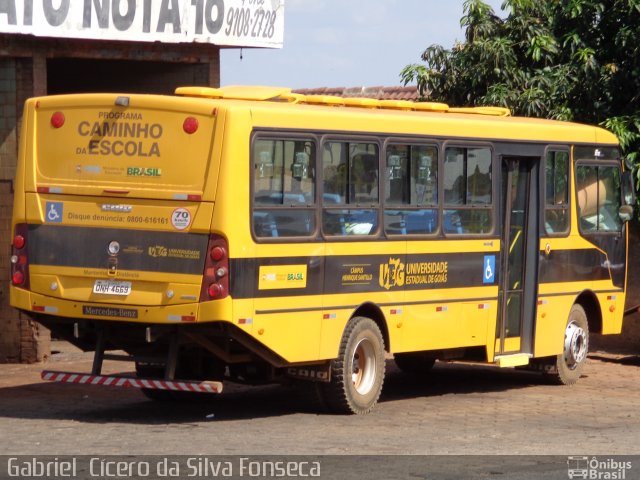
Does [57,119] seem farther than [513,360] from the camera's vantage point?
No

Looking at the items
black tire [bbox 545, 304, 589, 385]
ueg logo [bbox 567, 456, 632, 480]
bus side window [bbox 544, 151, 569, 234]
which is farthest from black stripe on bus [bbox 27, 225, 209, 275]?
black tire [bbox 545, 304, 589, 385]

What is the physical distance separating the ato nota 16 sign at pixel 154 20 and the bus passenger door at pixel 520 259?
448 cm

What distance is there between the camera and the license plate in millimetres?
11930

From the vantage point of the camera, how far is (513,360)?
15.1 metres

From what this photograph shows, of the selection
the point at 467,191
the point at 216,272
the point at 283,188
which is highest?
the point at 283,188

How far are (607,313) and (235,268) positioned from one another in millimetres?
6311

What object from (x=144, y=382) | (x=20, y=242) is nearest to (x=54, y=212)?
(x=20, y=242)

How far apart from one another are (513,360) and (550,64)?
678 cm

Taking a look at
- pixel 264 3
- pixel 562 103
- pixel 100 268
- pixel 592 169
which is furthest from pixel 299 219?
pixel 562 103

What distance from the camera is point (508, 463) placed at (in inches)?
404

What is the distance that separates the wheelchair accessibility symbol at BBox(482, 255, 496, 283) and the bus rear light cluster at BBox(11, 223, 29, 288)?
472cm

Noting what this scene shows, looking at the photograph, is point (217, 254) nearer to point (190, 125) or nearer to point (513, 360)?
point (190, 125)

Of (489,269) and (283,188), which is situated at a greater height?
(283,188)

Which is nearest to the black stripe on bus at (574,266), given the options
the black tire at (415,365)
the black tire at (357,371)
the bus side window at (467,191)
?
the bus side window at (467,191)
